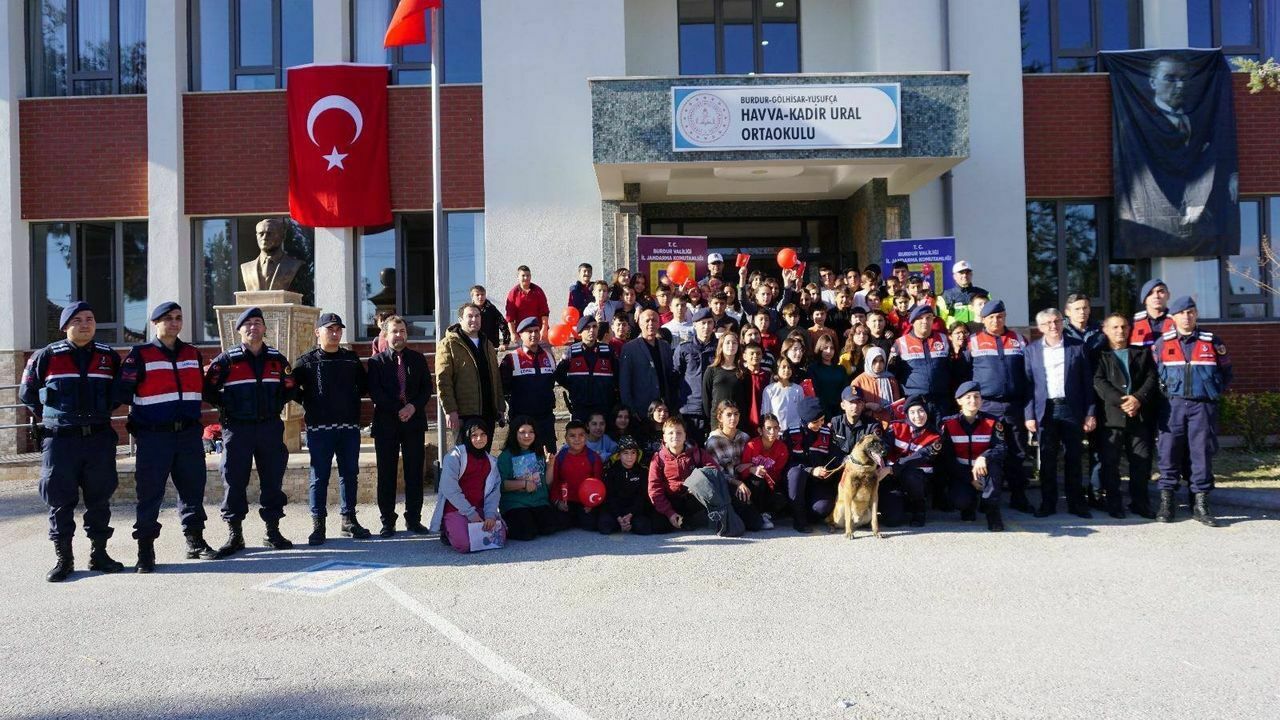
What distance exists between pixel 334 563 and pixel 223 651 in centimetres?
195

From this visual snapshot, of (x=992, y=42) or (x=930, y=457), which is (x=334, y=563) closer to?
(x=930, y=457)

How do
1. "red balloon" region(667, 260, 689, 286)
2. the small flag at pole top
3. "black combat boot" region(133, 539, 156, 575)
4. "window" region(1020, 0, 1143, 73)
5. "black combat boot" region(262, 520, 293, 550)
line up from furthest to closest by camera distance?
"window" region(1020, 0, 1143, 73), "red balloon" region(667, 260, 689, 286), the small flag at pole top, "black combat boot" region(262, 520, 293, 550), "black combat boot" region(133, 539, 156, 575)

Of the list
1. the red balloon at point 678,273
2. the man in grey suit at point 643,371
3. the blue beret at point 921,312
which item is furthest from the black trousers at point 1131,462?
the red balloon at point 678,273

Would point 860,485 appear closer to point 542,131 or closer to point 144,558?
point 144,558

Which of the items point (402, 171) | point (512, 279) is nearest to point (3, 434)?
point (402, 171)

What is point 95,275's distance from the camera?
13.9 m

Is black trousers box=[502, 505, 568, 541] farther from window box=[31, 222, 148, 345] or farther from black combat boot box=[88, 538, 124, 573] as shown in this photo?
window box=[31, 222, 148, 345]

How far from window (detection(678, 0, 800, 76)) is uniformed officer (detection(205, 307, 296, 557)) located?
923cm

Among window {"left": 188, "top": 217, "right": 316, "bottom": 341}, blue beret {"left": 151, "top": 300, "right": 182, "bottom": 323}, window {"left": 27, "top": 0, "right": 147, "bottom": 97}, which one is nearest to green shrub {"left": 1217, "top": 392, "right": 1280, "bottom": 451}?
blue beret {"left": 151, "top": 300, "right": 182, "bottom": 323}

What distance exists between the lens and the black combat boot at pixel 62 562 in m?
6.32

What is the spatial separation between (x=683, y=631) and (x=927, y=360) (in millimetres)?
4283

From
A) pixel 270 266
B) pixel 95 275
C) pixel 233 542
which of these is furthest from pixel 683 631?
pixel 95 275

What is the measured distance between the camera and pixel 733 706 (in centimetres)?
379

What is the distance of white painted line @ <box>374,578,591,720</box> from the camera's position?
149 inches
